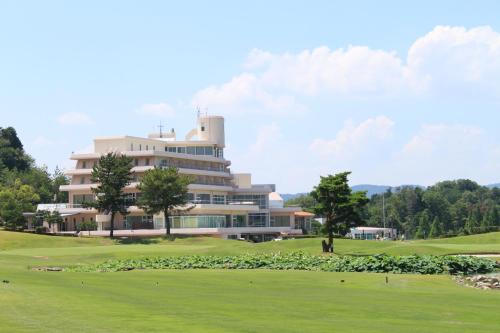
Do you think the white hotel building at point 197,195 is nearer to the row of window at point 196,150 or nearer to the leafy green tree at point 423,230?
the row of window at point 196,150

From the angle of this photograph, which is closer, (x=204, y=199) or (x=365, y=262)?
(x=365, y=262)

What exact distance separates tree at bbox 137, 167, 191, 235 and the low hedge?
47030 millimetres

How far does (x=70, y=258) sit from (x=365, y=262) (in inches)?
1044

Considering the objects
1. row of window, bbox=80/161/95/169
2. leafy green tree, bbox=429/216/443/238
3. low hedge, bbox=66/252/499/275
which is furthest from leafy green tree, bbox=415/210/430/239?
low hedge, bbox=66/252/499/275

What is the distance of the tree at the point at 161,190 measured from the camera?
9800 cm

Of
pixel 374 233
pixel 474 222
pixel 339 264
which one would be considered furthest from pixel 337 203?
pixel 374 233

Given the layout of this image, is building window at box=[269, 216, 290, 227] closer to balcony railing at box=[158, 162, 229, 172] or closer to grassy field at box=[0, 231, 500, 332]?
balcony railing at box=[158, 162, 229, 172]

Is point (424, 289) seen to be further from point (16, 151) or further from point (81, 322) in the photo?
point (16, 151)

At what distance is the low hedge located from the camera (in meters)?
41.8

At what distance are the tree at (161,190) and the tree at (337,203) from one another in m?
34.0

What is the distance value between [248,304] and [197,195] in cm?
9618

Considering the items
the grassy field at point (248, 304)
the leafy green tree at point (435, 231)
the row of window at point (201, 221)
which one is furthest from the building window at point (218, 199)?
the grassy field at point (248, 304)

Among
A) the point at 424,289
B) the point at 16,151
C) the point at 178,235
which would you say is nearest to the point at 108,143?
the point at 178,235

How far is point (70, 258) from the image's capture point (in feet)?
202
